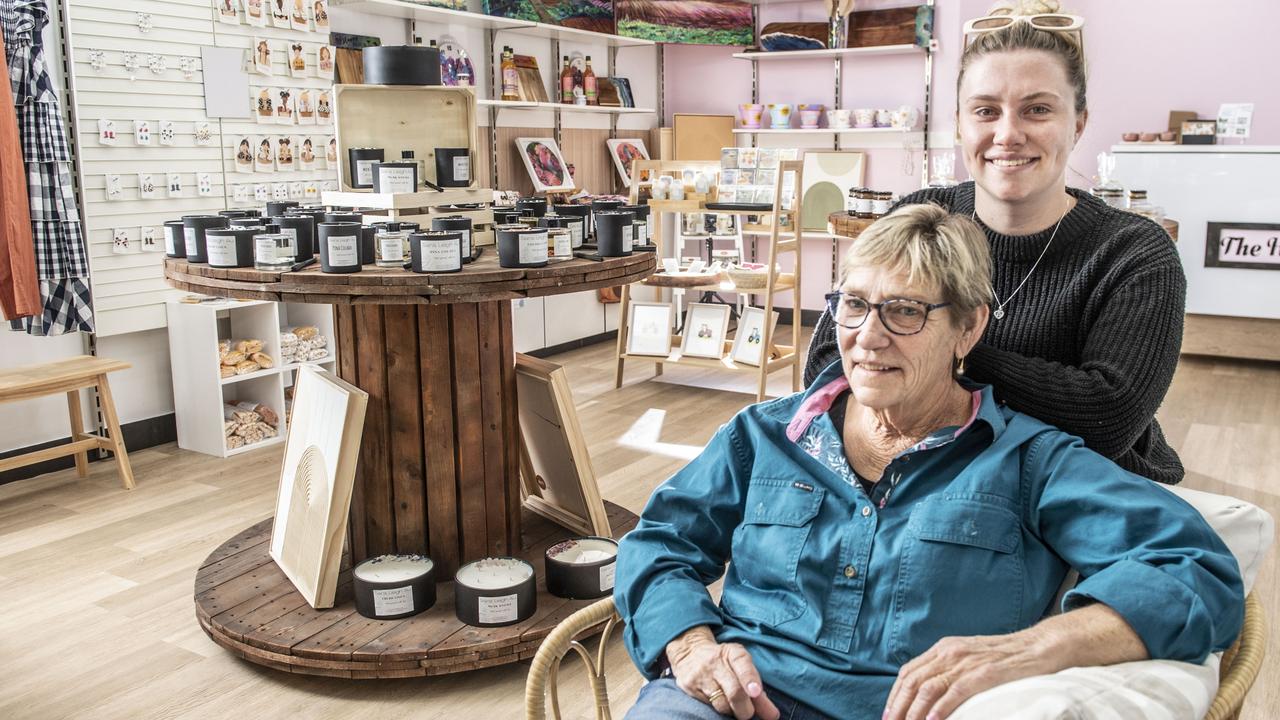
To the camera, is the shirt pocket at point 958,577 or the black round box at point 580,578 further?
the black round box at point 580,578

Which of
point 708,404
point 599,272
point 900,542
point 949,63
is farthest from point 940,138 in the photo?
point 900,542

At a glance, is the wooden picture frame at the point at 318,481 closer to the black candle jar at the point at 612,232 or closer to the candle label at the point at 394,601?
the candle label at the point at 394,601

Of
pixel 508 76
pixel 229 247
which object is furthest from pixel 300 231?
pixel 508 76

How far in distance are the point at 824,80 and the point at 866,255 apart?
632 cm

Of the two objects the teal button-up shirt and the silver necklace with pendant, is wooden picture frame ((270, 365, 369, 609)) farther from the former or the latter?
the silver necklace with pendant

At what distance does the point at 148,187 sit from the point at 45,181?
460 millimetres

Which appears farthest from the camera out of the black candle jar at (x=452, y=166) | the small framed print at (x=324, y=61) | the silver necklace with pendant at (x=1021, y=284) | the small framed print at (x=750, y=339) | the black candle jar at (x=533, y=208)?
the small framed print at (x=750, y=339)

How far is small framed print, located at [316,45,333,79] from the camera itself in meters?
4.97

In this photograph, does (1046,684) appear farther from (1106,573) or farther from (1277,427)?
(1277,427)

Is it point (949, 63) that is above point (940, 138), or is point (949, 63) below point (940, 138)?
above

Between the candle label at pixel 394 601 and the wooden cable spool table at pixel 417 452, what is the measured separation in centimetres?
3

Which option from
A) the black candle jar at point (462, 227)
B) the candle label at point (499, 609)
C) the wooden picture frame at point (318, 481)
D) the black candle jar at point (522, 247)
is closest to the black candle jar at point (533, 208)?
the black candle jar at point (462, 227)

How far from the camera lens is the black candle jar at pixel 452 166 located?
3.16m

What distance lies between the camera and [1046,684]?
1201 mm
